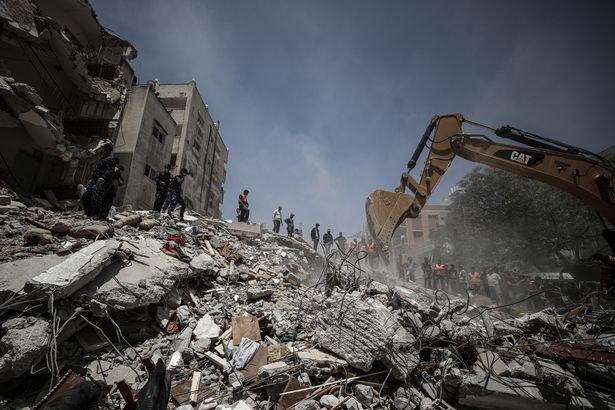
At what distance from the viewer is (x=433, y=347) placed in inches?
147

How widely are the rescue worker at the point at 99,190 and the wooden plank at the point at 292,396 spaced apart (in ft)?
22.4

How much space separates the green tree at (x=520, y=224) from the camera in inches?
600

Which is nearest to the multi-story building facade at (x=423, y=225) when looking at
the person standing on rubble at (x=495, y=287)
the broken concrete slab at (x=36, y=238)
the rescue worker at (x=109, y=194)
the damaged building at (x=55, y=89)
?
the person standing on rubble at (x=495, y=287)

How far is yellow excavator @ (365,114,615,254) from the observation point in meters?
5.39

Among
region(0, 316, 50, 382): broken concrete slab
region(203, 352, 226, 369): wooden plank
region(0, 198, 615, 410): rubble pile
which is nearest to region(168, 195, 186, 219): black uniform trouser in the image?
region(0, 198, 615, 410): rubble pile

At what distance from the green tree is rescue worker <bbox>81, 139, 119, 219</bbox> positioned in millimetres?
21834

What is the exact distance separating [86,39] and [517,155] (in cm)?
1940

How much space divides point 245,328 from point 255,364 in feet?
2.25

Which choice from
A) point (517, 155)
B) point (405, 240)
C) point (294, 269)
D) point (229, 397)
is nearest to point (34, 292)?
point (229, 397)

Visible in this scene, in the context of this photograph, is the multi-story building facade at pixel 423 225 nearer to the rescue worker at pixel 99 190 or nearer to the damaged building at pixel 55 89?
the damaged building at pixel 55 89

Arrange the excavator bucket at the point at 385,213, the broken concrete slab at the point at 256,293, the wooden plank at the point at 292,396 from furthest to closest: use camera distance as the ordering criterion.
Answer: the excavator bucket at the point at 385,213
the broken concrete slab at the point at 256,293
the wooden plank at the point at 292,396

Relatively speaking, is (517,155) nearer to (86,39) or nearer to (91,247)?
(91,247)

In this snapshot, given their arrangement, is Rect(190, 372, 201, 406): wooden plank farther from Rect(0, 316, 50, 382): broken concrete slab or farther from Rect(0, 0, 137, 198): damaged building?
Rect(0, 0, 137, 198): damaged building

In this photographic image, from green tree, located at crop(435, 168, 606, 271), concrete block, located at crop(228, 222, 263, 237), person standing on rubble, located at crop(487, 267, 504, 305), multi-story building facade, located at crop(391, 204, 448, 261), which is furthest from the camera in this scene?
multi-story building facade, located at crop(391, 204, 448, 261)
